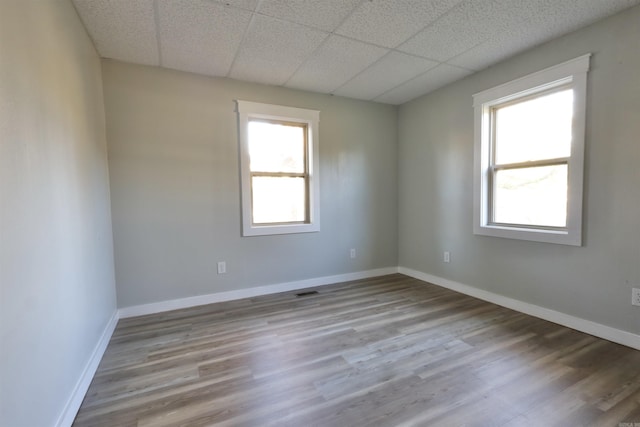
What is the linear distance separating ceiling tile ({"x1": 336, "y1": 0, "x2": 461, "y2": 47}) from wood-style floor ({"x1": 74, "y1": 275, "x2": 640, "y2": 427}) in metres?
2.47

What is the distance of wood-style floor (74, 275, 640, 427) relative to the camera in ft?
4.77

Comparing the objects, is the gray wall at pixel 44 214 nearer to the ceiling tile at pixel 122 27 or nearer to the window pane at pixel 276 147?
the ceiling tile at pixel 122 27

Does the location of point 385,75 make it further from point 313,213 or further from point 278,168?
point 313,213

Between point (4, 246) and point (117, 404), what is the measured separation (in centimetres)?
112

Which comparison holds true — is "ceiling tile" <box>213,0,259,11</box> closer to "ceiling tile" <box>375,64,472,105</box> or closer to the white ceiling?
the white ceiling

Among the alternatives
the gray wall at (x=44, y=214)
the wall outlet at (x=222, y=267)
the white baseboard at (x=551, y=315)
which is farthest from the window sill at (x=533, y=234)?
the gray wall at (x=44, y=214)

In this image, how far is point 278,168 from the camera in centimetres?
343

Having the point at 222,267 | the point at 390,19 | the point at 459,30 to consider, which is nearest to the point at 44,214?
the point at 222,267

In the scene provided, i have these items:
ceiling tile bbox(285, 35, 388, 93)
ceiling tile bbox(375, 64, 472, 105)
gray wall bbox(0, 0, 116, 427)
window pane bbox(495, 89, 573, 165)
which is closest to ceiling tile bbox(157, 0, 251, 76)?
gray wall bbox(0, 0, 116, 427)

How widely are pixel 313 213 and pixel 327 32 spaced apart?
200 centimetres

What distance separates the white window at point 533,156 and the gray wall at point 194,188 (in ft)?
5.25

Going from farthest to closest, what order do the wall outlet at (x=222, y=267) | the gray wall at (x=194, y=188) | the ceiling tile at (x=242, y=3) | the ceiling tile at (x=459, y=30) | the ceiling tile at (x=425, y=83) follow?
1. the wall outlet at (x=222, y=267)
2. the ceiling tile at (x=425, y=83)
3. the gray wall at (x=194, y=188)
4. the ceiling tile at (x=459, y=30)
5. the ceiling tile at (x=242, y=3)

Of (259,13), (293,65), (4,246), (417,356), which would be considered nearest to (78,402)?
(4,246)

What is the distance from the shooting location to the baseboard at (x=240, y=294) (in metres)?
2.78
